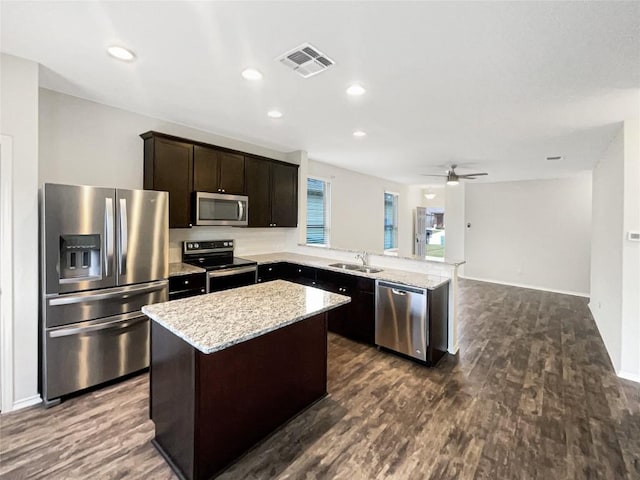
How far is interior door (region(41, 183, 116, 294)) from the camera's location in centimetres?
233

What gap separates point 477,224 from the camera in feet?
25.7

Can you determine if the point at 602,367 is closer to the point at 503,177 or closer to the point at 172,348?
the point at 172,348

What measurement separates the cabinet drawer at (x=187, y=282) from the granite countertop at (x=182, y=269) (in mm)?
36

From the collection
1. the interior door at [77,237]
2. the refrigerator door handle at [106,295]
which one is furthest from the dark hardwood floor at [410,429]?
the interior door at [77,237]

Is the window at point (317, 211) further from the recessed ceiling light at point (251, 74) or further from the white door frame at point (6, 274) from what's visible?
the white door frame at point (6, 274)

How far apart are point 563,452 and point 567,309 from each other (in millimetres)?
4328

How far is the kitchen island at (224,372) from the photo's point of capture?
164 centimetres

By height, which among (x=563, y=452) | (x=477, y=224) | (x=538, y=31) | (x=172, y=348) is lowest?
(x=563, y=452)

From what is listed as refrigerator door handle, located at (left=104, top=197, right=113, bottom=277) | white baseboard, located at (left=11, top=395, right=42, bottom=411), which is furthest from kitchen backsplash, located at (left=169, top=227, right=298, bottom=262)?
white baseboard, located at (left=11, top=395, right=42, bottom=411)

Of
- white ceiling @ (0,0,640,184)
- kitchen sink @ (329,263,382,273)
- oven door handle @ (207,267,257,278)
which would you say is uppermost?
white ceiling @ (0,0,640,184)

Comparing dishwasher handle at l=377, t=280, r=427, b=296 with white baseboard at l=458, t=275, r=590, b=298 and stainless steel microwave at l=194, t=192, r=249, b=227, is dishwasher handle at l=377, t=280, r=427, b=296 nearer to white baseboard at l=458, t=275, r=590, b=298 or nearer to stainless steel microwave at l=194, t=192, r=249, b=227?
stainless steel microwave at l=194, t=192, r=249, b=227

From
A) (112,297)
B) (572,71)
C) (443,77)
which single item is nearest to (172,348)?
(112,297)

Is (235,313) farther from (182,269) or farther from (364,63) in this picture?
(364,63)

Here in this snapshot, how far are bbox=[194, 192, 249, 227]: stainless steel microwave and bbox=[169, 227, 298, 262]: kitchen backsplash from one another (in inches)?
14.4
